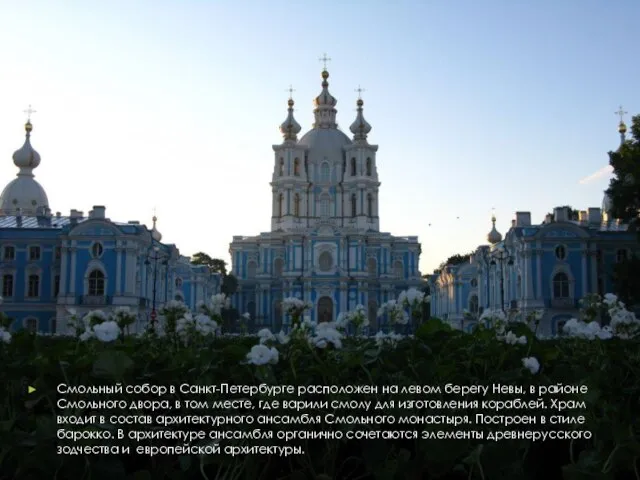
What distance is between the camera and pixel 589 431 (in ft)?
12.0

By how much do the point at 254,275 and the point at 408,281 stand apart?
52.1 feet

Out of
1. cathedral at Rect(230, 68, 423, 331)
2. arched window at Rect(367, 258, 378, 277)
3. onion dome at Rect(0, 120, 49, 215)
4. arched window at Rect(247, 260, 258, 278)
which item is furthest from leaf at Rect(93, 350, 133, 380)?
arched window at Rect(247, 260, 258, 278)

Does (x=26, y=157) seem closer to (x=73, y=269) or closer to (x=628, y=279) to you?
(x=73, y=269)

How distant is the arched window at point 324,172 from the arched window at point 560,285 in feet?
124

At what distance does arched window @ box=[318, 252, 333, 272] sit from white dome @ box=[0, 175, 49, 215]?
86.1 ft

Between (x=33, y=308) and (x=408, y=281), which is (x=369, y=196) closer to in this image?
(x=408, y=281)

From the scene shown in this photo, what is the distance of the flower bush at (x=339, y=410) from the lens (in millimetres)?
3305

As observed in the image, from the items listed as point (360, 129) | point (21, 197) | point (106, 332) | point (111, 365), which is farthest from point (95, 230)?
point (111, 365)

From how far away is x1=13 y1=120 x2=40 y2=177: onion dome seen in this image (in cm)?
6844

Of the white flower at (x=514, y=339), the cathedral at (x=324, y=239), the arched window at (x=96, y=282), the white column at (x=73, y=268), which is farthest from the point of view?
the cathedral at (x=324, y=239)

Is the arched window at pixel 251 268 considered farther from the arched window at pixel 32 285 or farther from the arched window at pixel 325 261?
the arched window at pixel 32 285

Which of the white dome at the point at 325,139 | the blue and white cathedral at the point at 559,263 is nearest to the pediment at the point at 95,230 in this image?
the blue and white cathedral at the point at 559,263

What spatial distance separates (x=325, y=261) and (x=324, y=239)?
212 centimetres

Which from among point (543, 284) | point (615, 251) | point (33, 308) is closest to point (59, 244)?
point (33, 308)
